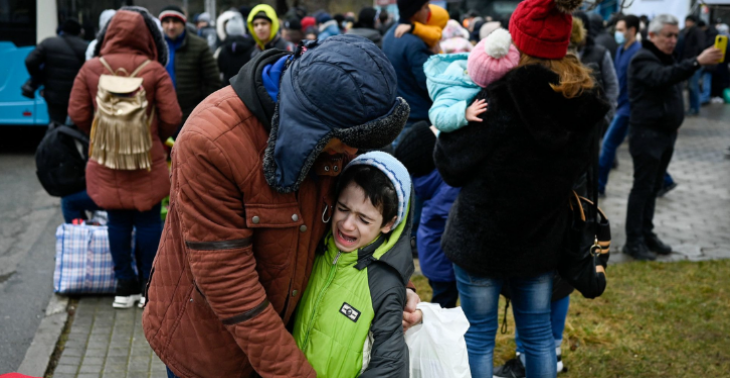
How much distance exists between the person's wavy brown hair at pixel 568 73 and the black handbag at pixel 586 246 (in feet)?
1.16

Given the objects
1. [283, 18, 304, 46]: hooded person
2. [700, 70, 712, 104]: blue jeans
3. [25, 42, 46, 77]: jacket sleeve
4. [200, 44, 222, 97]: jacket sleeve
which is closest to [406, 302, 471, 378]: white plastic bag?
[200, 44, 222, 97]: jacket sleeve

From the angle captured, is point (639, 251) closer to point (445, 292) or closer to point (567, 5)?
point (445, 292)

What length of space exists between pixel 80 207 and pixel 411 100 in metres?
2.68

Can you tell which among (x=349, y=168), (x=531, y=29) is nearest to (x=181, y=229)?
(x=349, y=168)

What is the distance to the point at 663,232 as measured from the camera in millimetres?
6910

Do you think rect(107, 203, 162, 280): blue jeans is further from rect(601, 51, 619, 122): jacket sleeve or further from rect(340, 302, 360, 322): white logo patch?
rect(601, 51, 619, 122): jacket sleeve

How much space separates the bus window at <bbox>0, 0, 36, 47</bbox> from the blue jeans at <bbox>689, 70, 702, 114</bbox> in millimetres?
12575

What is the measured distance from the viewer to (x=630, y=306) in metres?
4.96

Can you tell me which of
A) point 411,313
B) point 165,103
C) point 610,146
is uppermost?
point 165,103

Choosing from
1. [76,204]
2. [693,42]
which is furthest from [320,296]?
[693,42]

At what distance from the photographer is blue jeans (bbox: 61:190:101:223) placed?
507 centimetres

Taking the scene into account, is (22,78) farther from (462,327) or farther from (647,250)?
(462,327)

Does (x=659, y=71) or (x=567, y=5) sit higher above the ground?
(x=567, y=5)

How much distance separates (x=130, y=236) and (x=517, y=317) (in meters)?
2.79
